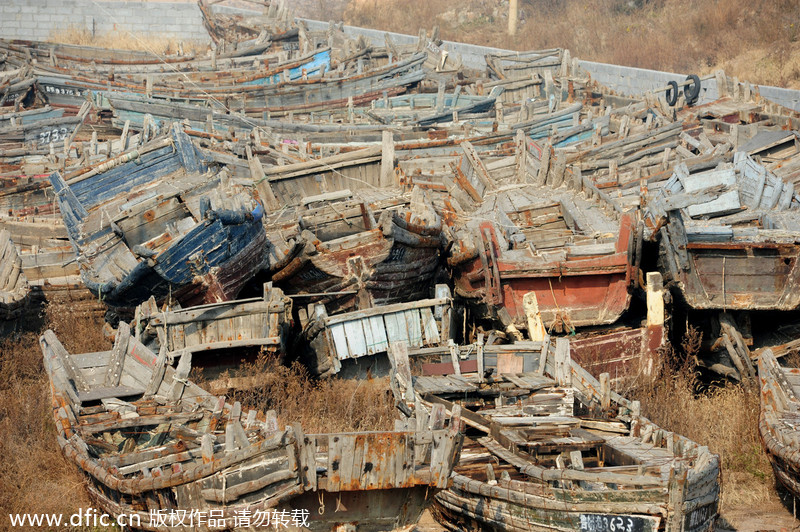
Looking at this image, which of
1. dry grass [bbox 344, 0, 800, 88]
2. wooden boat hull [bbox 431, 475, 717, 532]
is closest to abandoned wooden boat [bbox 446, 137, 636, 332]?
wooden boat hull [bbox 431, 475, 717, 532]

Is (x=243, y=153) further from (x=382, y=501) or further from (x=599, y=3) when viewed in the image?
(x=599, y=3)

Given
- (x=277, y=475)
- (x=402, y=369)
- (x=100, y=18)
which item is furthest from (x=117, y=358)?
(x=100, y=18)

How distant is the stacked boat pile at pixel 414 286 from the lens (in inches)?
336

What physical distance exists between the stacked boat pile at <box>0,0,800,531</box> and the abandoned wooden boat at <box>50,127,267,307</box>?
0.05m

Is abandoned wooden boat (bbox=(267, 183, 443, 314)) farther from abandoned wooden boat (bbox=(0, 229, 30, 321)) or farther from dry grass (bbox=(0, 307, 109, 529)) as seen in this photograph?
abandoned wooden boat (bbox=(0, 229, 30, 321))

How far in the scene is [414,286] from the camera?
15.8 m

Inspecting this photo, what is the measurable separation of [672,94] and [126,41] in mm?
24142

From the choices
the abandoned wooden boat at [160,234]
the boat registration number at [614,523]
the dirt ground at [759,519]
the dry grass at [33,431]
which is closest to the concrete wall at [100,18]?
the abandoned wooden boat at [160,234]

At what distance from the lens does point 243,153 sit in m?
21.2

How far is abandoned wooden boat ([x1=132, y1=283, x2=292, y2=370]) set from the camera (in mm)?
12438

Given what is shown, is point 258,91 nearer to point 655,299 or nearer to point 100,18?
point 100,18

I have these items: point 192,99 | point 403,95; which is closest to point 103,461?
point 192,99

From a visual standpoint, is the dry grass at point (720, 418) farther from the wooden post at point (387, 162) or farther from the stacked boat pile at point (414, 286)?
the wooden post at point (387, 162)

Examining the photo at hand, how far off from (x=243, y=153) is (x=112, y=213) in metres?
5.56
